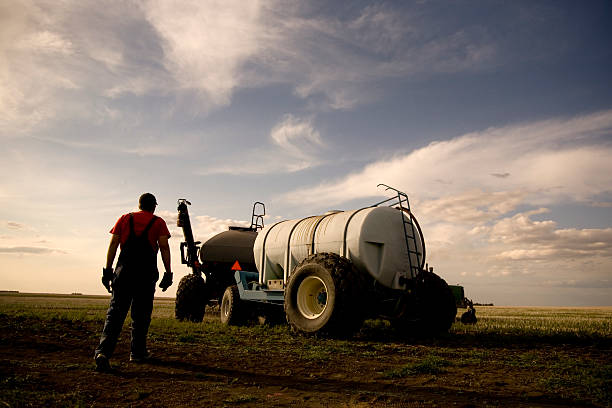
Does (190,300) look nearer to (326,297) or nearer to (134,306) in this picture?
(326,297)

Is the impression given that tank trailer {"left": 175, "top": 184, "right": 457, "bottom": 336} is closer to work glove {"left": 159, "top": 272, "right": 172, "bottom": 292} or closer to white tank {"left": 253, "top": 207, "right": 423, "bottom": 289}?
white tank {"left": 253, "top": 207, "right": 423, "bottom": 289}

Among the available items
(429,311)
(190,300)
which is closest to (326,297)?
(429,311)

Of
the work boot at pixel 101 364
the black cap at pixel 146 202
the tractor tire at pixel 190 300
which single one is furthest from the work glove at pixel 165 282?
the tractor tire at pixel 190 300

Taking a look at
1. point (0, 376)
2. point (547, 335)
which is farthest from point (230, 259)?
point (0, 376)

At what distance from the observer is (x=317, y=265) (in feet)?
28.3

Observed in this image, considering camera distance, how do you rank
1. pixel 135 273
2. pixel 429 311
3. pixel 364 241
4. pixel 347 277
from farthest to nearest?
→ pixel 429 311 → pixel 364 241 → pixel 347 277 → pixel 135 273

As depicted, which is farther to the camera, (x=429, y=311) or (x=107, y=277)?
(x=429, y=311)

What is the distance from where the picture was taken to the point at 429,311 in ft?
31.7

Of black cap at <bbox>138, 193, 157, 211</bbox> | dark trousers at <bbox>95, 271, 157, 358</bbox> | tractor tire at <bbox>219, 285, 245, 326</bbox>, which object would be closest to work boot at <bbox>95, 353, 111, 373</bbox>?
dark trousers at <bbox>95, 271, 157, 358</bbox>

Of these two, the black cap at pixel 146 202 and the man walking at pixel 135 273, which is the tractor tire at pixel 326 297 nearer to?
the man walking at pixel 135 273

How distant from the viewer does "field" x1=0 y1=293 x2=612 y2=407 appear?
404 cm

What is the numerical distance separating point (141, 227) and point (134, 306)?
99 cm

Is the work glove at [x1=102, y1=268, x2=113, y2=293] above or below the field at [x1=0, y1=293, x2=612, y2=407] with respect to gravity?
above

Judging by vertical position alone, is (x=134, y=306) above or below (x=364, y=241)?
below
